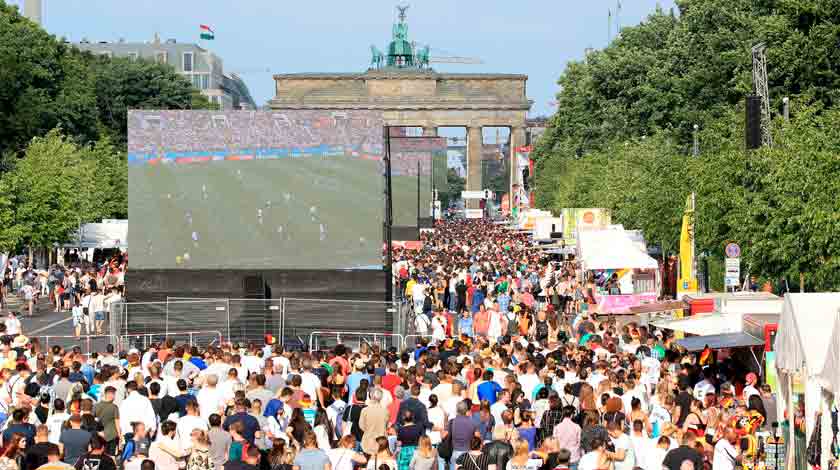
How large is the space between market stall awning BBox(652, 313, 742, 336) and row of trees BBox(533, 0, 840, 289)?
4220 millimetres

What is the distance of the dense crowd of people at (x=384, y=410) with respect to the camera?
14.8 m

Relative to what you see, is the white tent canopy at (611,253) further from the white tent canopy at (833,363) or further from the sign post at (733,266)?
the white tent canopy at (833,363)

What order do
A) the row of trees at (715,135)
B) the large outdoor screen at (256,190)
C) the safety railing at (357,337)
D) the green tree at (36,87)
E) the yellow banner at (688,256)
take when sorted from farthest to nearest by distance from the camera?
the green tree at (36,87) → the yellow banner at (688,256) → the large outdoor screen at (256,190) → the safety railing at (357,337) → the row of trees at (715,135)

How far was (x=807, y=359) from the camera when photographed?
50.0ft

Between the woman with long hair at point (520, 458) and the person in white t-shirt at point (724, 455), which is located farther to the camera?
the person in white t-shirt at point (724, 455)

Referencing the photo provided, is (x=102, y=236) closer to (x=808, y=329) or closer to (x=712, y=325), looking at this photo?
(x=712, y=325)

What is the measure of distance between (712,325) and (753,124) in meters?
13.5

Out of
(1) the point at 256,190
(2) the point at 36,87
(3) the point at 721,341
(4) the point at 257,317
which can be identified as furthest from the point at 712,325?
(2) the point at 36,87

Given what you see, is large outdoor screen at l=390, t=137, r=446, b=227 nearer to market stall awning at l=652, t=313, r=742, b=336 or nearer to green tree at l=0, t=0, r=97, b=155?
green tree at l=0, t=0, r=97, b=155

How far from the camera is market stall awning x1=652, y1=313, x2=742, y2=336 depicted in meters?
23.9

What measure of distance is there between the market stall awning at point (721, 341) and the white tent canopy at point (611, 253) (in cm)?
1900

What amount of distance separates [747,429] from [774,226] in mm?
13668

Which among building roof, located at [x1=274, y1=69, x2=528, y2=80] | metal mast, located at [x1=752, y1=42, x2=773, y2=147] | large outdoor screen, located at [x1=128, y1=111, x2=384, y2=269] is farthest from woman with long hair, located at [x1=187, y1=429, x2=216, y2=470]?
building roof, located at [x1=274, y1=69, x2=528, y2=80]

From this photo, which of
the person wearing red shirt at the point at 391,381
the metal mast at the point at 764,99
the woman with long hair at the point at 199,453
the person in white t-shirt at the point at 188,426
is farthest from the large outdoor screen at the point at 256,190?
the woman with long hair at the point at 199,453
